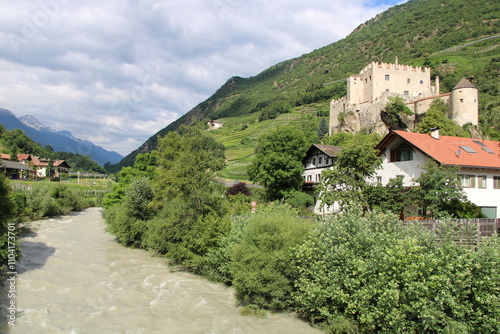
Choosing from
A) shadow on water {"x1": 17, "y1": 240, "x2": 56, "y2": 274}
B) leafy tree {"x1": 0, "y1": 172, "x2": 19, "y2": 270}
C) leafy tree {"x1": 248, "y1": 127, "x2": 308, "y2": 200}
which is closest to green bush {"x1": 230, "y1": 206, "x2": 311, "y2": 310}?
leafy tree {"x1": 0, "y1": 172, "x2": 19, "y2": 270}

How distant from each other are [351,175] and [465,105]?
33.8 metres

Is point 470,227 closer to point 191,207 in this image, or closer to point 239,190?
point 191,207

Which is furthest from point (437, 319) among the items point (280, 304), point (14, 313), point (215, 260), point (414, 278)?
point (14, 313)

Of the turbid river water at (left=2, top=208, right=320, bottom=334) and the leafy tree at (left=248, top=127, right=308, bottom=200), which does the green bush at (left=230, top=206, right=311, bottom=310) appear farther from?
the leafy tree at (left=248, top=127, right=308, bottom=200)

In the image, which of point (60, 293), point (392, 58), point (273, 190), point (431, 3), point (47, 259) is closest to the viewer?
point (60, 293)

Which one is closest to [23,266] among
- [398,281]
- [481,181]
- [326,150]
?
[398,281]

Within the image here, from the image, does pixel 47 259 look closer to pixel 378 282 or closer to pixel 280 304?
pixel 280 304

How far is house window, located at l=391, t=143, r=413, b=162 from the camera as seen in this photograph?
91.7 feet

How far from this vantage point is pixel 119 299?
16047 millimetres

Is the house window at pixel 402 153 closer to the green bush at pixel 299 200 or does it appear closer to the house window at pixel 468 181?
the house window at pixel 468 181

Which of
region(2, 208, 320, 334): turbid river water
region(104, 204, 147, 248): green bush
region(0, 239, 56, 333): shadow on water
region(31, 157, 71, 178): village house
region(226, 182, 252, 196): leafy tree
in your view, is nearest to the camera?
region(0, 239, 56, 333): shadow on water

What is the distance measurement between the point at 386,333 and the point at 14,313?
14169mm

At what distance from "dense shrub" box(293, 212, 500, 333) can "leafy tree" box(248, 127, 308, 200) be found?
26.2m

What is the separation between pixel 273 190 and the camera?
41.4m
